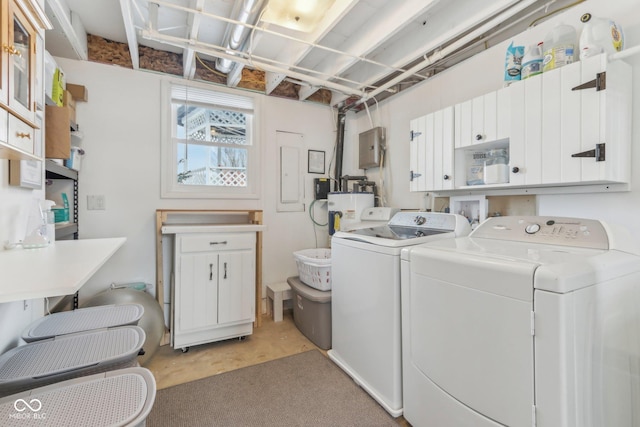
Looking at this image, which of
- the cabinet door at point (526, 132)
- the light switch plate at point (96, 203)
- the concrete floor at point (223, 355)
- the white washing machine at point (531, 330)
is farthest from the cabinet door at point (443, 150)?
the light switch plate at point (96, 203)

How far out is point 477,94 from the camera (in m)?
2.12

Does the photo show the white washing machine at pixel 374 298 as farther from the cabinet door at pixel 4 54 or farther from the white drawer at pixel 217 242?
the cabinet door at pixel 4 54

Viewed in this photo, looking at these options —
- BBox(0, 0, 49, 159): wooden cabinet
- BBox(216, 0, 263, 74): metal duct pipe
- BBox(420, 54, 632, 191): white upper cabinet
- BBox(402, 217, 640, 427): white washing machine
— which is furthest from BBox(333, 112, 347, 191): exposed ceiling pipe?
BBox(0, 0, 49, 159): wooden cabinet

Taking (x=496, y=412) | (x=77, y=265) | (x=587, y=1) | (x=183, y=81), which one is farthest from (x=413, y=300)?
(x=183, y=81)

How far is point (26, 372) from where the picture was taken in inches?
34.9

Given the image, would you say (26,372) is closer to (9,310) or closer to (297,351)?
(9,310)

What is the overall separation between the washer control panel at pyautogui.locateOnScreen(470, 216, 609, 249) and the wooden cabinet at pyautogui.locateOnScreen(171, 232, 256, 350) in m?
1.75

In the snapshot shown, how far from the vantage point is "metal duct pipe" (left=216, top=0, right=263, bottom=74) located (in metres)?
1.77

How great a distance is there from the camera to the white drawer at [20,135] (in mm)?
1053

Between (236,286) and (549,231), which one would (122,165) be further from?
(549,231)

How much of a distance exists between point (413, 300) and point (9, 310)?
70.1 inches

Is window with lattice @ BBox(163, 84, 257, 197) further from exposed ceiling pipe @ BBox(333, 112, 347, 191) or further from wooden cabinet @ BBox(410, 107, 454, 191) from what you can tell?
wooden cabinet @ BBox(410, 107, 454, 191)

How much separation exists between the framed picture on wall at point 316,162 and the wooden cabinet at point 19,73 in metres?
2.31

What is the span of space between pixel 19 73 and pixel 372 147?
2574 millimetres
